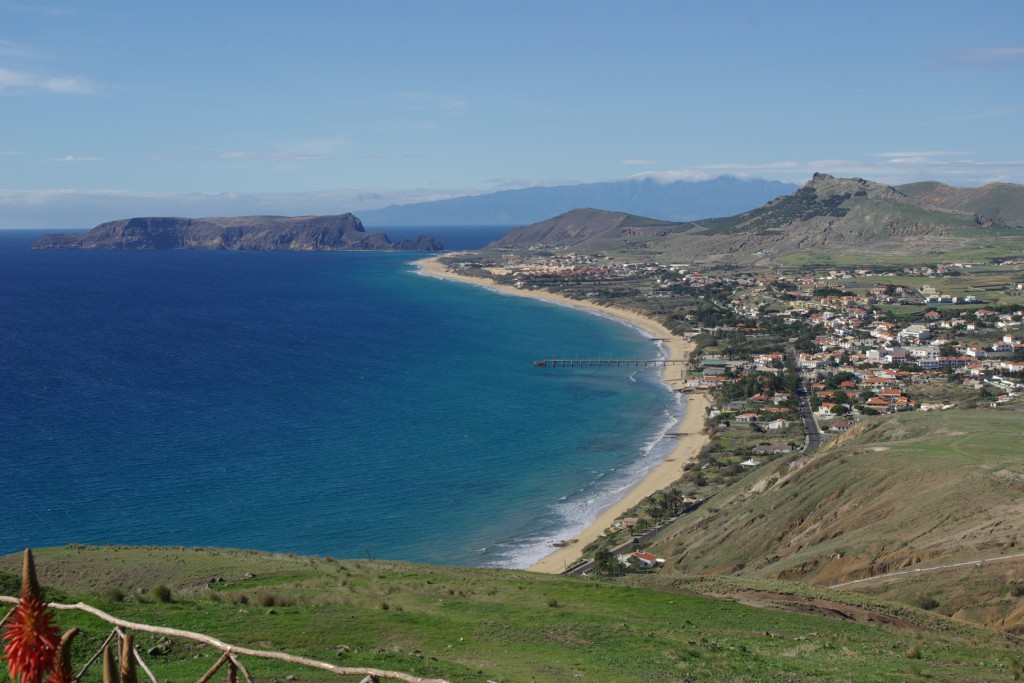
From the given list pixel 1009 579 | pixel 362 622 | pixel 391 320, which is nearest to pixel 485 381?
pixel 391 320

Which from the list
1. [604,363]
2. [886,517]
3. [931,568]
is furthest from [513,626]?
[604,363]

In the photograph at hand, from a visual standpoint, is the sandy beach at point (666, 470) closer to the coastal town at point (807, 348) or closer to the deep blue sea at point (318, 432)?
the coastal town at point (807, 348)

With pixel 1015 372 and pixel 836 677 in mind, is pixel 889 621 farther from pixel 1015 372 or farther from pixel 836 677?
pixel 1015 372

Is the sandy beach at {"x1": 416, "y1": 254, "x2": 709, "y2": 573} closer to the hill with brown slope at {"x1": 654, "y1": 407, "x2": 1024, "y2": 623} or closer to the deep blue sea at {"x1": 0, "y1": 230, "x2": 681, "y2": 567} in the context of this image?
the deep blue sea at {"x1": 0, "y1": 230, "x2": 681, "y2": 567}

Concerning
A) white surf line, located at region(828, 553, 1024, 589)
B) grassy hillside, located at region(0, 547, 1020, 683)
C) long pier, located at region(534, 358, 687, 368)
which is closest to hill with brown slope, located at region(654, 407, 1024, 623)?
white surf line, located at region(828, 553, 1024, 589)

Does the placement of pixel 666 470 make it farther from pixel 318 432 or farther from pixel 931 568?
pixel 931 568

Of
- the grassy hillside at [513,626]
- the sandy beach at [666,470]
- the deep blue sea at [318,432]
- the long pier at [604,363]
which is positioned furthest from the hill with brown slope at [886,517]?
the long pier at [604,363]
